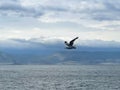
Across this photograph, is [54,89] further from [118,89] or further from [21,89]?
[118,89]

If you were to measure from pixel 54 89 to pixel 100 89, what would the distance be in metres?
11.6

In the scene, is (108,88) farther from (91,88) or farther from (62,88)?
(62,88)

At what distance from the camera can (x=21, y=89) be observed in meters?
119

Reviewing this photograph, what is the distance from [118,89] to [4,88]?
2975 centimetres

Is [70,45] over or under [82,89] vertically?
over

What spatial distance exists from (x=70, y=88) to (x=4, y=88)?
1740 cm

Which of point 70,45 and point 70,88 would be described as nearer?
point 70,45

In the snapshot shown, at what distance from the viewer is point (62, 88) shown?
12238cm

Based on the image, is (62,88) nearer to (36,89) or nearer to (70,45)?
(36,89)

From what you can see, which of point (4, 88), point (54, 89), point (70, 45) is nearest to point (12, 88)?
point (4, 88)

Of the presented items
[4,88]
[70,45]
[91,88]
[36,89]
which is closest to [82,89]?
[91,88]

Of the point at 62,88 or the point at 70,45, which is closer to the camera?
the point at 70,45

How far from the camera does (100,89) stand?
11831 cm

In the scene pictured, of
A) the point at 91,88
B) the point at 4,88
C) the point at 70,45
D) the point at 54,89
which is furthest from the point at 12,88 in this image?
the point at 70,45
